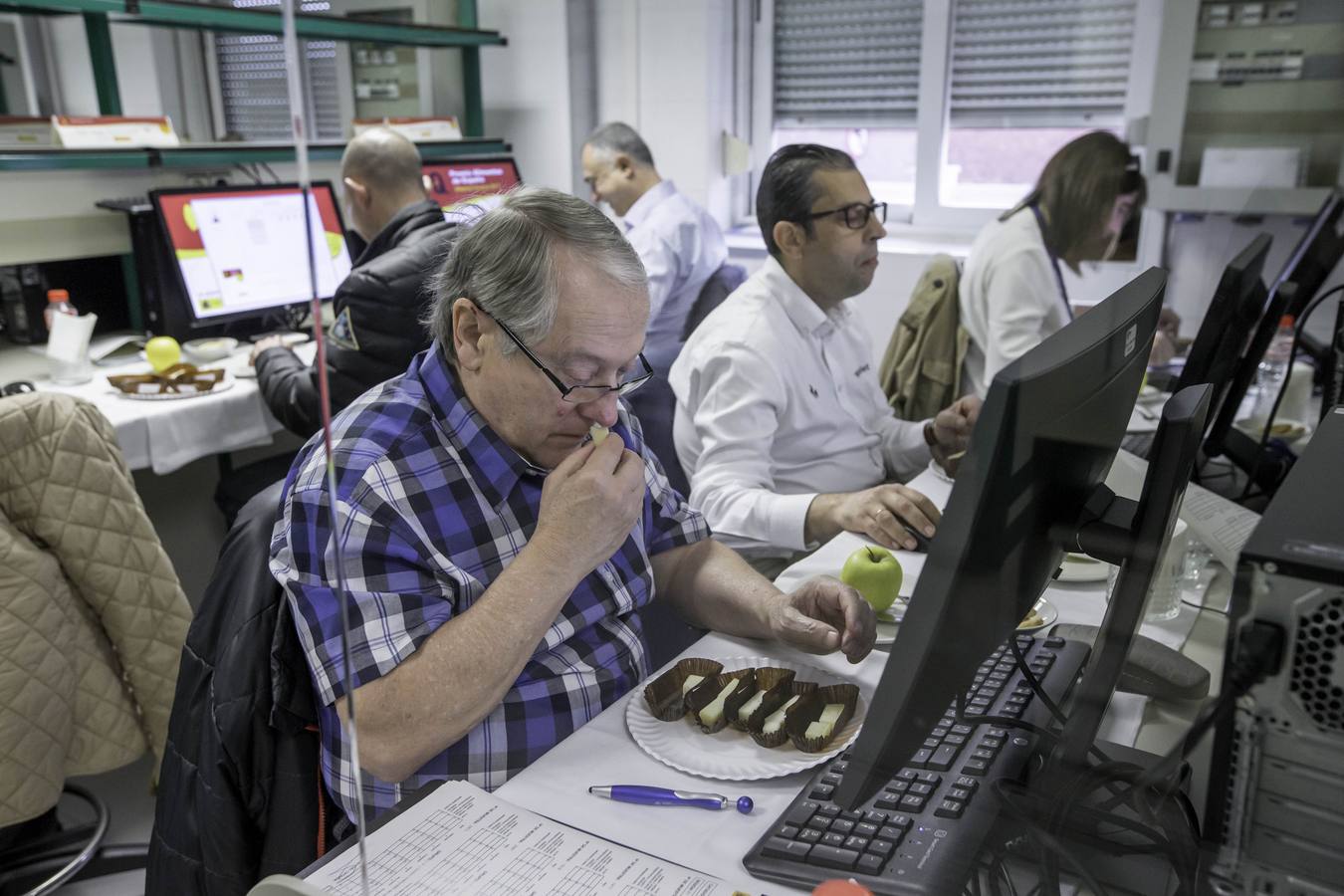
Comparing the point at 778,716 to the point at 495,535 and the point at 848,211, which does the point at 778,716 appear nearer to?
the point at 495,535

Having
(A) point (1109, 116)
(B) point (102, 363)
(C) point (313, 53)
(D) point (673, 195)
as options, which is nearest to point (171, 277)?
(B) point (102, 363)

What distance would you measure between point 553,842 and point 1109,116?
1.91 m

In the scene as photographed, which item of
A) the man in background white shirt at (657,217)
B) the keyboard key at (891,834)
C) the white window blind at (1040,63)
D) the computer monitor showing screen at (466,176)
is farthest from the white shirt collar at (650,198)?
the keyboard key at (891,834)

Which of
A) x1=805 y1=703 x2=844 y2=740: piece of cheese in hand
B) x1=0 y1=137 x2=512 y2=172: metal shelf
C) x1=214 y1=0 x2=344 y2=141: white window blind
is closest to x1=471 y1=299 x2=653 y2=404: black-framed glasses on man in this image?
x1=214 y1=0 x2=344 y2=141: white window blind

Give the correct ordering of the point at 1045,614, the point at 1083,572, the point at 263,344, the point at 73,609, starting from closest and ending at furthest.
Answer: the point at 1045,614 < the point at 1083,572 < the point at 73,609 < the point at 263,344

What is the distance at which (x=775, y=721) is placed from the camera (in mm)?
856

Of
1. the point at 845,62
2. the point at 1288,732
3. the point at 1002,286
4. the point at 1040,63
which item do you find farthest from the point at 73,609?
the point at 1040,63

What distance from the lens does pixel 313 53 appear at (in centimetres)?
118

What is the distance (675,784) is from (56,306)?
2250 mm

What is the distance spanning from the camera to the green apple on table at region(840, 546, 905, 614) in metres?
1.07

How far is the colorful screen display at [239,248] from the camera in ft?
8.50

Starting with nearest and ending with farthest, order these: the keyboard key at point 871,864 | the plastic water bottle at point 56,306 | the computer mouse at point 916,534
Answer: the keyboard key at point 871,864
the computer mouse at point 916,534
the plastic water bottle at point 56,306

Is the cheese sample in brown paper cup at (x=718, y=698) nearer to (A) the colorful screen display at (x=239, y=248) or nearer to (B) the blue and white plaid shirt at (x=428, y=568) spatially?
(B) the blue and white plaid shirt at (x=428, y=568)

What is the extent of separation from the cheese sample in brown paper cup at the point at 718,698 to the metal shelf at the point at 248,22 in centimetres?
61
